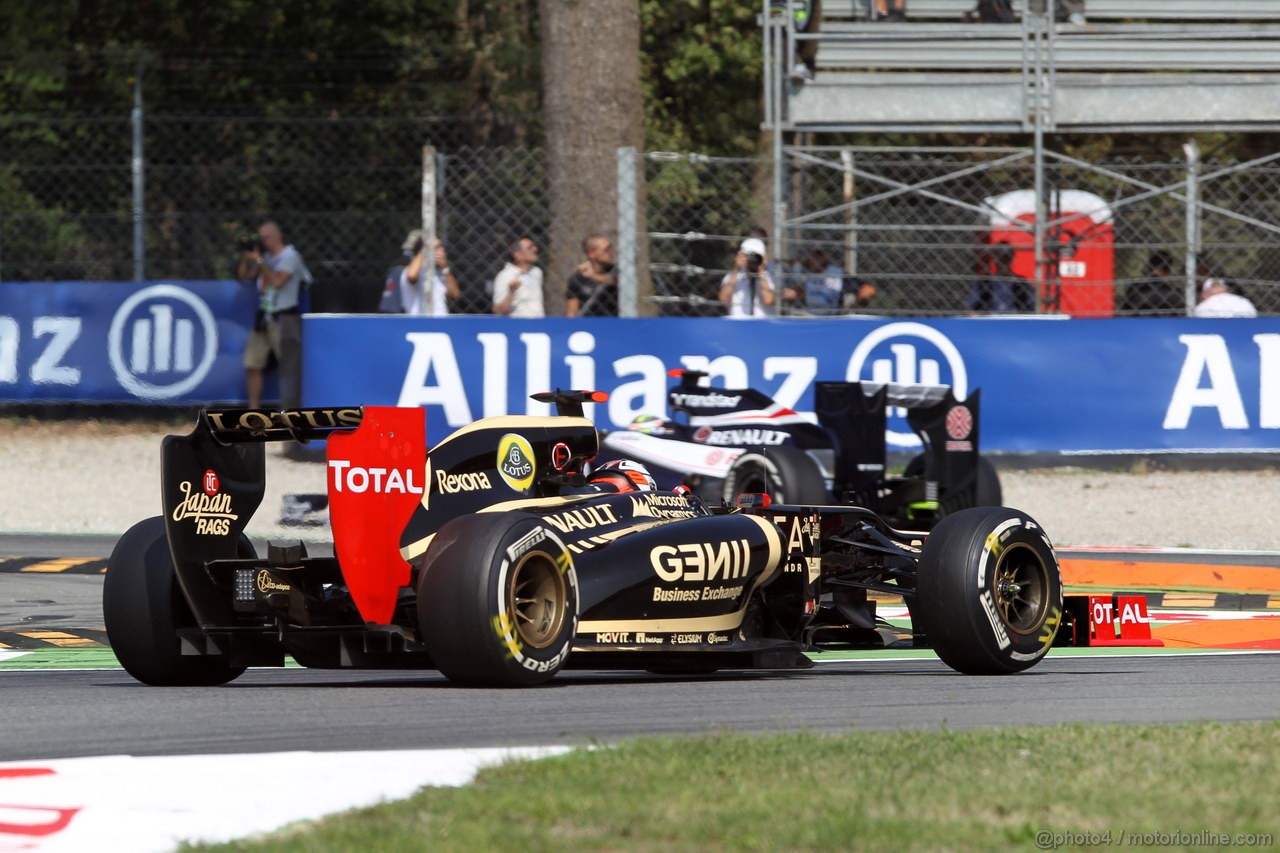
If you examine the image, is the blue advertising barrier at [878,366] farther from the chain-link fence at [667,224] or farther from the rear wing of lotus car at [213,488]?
the rear wing of lotus car at [213,488]

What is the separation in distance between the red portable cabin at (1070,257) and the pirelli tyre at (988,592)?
7375 mm

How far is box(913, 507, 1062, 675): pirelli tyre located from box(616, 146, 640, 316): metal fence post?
7856 mm

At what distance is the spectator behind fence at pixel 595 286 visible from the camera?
1583 centimetres

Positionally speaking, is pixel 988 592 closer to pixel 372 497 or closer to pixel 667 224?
pixel 372 497

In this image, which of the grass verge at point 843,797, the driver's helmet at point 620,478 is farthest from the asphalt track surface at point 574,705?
the driver's helmet at point 620,478

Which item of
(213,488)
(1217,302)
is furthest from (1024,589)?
(1217,302)

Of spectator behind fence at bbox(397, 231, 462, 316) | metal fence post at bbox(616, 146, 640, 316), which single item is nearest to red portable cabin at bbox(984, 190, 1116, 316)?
metal fence post at bbox(616, 146, 640, 316)

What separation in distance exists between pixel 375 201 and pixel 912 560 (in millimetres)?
13800

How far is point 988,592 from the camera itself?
771cm

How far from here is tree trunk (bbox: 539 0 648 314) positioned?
17562mm

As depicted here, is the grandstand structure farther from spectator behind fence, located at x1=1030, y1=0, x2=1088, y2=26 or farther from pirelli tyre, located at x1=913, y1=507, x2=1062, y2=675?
pirelli tyre, located at x1=913, y1=507, x2=1062, y2=675

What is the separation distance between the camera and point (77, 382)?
17.0 metres

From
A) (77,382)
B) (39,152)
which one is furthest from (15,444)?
(39,152)

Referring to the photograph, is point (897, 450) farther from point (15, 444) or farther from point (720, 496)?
point (15, 444)
